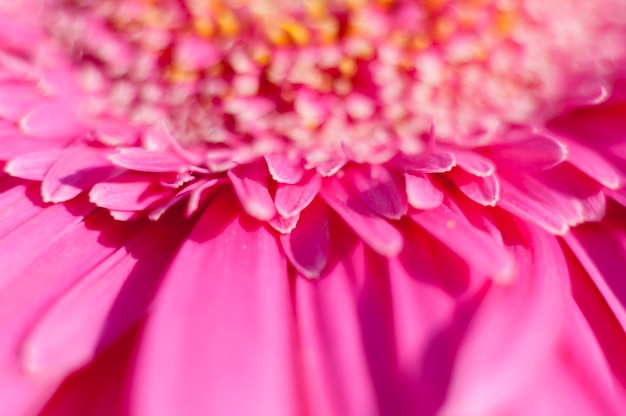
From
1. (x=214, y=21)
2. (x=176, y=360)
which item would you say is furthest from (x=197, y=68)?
(x=176, y=360)

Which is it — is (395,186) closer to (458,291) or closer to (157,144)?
(458,291)

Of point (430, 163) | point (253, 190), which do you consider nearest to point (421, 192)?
point (430, 163)

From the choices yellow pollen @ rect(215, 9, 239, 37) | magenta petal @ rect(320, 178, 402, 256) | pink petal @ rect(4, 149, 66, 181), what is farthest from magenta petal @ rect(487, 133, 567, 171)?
pink petal @ rect(4, 149, 66, 181)

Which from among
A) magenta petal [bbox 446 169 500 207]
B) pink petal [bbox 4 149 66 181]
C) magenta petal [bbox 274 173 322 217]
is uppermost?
pink petal [bbox 4 149 66 181]

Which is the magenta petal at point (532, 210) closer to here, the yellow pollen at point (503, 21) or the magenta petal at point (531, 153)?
the magenta petal at point (531, 153)

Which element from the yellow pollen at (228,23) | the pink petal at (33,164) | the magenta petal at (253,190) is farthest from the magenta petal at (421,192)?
the pink petal at (33,164)

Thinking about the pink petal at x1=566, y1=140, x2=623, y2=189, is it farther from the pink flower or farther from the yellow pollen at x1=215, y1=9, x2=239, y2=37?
the yellow pollen at x1=215, y1=9, x2=239, y2=37
